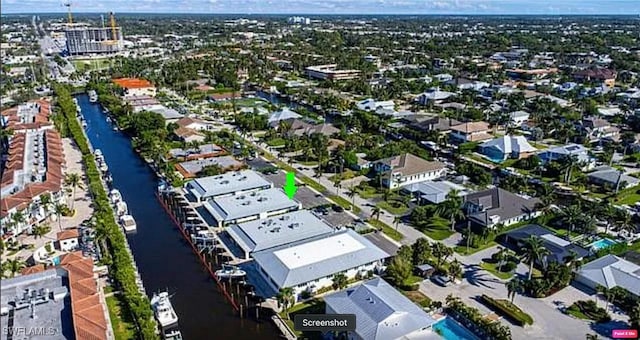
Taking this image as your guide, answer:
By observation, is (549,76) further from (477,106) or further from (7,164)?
(7,164)

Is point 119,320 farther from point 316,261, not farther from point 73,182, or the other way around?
point 73,182

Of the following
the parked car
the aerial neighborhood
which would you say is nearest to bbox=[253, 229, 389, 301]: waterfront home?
the aerial neighborhood

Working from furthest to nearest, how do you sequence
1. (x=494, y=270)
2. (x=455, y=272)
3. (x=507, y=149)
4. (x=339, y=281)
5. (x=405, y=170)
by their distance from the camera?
1. (x=507, y=149)
2. (x=405, y=170)
3. (x=494, y=270)
4. (x=455, y=272)
5. (x=339, y=281)

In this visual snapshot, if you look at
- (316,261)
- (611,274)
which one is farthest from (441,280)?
(611,274)

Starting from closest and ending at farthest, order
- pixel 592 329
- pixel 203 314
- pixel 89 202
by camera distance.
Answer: pixel 592 329 → pixel 203 314 → pixel 89 202

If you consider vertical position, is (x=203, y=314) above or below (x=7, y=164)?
below

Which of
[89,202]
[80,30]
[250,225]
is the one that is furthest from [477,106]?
[80,30]
